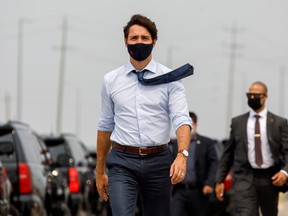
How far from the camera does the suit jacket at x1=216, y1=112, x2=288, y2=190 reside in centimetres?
1418

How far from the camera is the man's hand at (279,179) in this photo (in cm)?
1397

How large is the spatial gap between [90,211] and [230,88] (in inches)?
2184

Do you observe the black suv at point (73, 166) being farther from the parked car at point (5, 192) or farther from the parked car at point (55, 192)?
the parked car at point (5, 192)

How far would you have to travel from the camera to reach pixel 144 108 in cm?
1027

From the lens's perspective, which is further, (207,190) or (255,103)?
(207,190)

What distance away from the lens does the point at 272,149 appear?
14.2 m

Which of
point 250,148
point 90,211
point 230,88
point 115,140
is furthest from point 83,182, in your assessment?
point 230,88

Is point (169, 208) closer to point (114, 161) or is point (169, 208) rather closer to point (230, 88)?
point (114, 161)

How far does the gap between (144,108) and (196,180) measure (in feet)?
22.5

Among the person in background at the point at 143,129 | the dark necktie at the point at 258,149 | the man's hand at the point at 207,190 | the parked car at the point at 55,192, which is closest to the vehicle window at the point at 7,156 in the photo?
the parked car at the point at 55,192

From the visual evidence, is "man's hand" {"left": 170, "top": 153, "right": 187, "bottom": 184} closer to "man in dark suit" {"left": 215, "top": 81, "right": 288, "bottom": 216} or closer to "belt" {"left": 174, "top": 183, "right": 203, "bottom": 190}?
"man in dark suit" {"left": 215, "top": 81, "right": 288, "bottom": 216}

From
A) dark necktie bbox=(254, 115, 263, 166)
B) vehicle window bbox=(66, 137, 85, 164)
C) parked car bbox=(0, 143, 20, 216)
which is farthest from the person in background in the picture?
vehicle window bbox=(66, 137, 85, 164)

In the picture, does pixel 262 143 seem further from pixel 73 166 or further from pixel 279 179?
pixel 73 166

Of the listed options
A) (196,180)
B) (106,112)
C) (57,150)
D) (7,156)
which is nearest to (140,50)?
(106,112)
